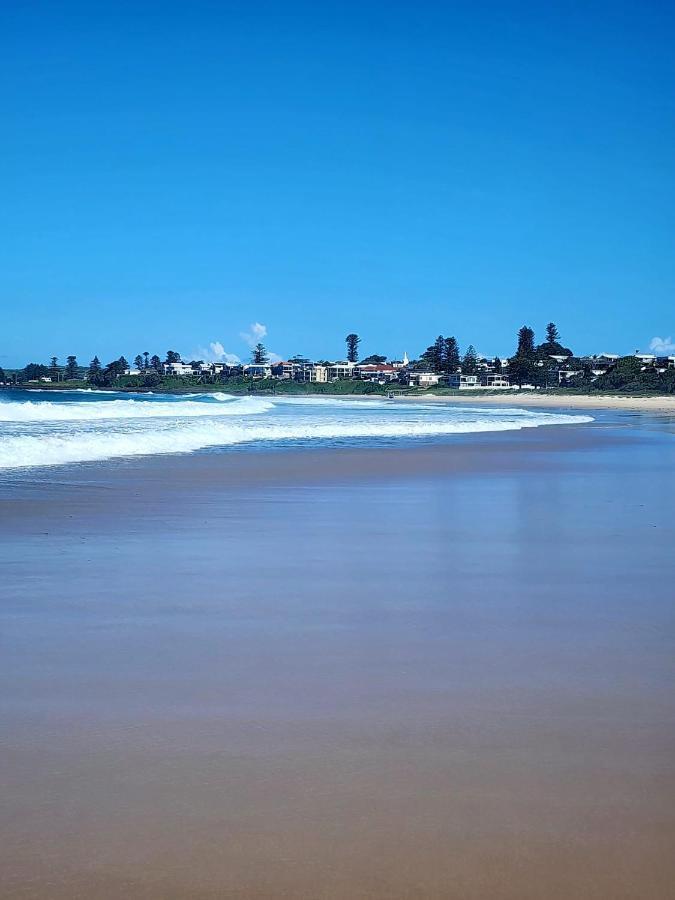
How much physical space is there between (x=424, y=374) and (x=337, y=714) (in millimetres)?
149943

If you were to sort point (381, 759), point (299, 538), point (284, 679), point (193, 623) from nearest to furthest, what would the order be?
point (381, 759) < point (284, 679) < point (193, 623) < point (299, 538)

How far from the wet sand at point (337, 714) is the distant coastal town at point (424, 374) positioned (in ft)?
319

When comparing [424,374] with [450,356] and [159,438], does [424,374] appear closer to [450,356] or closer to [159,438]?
[450,356]

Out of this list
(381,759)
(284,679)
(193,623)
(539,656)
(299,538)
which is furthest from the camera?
(299,538)

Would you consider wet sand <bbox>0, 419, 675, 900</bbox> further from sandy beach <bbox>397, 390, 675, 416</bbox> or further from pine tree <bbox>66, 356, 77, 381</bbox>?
pine tree <bbox>66, 356, 77, 381</bbox>

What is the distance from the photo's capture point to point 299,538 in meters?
7.21

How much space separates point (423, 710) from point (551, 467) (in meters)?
11.2

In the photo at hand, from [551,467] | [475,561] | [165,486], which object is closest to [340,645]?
[475,561]

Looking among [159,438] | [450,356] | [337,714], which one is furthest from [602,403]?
[450,356]

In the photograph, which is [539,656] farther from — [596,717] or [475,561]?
[475,561]

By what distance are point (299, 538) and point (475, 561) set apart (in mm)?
1607

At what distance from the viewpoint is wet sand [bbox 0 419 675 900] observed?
2.28 m

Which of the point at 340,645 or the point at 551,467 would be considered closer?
the point at 340,645

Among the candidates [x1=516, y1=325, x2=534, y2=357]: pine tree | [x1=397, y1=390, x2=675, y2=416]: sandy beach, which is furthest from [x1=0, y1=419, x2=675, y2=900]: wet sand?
[x1=516, y1=325, x2=534, y2=357]: pine tree
